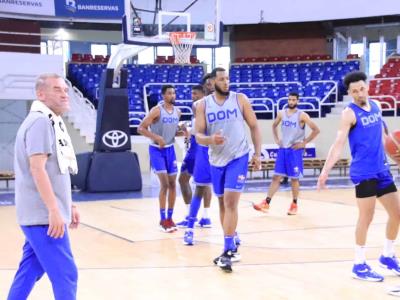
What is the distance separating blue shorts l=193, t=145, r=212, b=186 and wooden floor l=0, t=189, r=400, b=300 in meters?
0.71

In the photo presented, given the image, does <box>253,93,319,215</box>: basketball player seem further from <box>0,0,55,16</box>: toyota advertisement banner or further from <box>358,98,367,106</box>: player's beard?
<box>0,0,55,16</box>: toyota advertisement banner

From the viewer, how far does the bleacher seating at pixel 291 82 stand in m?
19.6

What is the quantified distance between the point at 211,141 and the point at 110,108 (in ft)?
23.0

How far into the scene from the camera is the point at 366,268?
17.2 feet

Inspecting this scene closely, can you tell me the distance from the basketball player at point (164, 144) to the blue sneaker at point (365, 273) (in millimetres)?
3057

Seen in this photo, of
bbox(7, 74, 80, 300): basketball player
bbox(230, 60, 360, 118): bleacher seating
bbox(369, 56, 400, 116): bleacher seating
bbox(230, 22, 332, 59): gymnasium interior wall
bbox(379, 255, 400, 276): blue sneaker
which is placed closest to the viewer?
bbox(7, 74, 80, 300): basketball player

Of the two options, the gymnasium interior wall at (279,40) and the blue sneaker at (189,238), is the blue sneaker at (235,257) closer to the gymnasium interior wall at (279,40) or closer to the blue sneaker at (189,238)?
the blue sneaker at (189,238)

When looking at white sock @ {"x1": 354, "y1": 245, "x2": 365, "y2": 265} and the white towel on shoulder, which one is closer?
the white towel on shoulder

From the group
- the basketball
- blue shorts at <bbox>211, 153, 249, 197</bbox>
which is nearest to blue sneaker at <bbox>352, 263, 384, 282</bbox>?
the basketball

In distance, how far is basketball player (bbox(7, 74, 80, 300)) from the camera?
3350 millimetres

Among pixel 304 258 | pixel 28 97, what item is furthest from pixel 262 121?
pixel 304 258

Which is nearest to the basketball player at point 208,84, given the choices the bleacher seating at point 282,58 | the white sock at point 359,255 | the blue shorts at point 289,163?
the white sock at point 359,255

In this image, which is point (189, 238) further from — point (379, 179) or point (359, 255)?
point (379, 179)

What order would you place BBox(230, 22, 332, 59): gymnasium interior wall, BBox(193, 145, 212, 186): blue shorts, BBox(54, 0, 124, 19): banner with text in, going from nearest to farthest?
1. BBox(193, 145, 212, 186): blue shorts
2. BBox(54, 0, 124, 19): banner with text
3. BBox(230, 22, 332, 59): gymnasium interior wall
